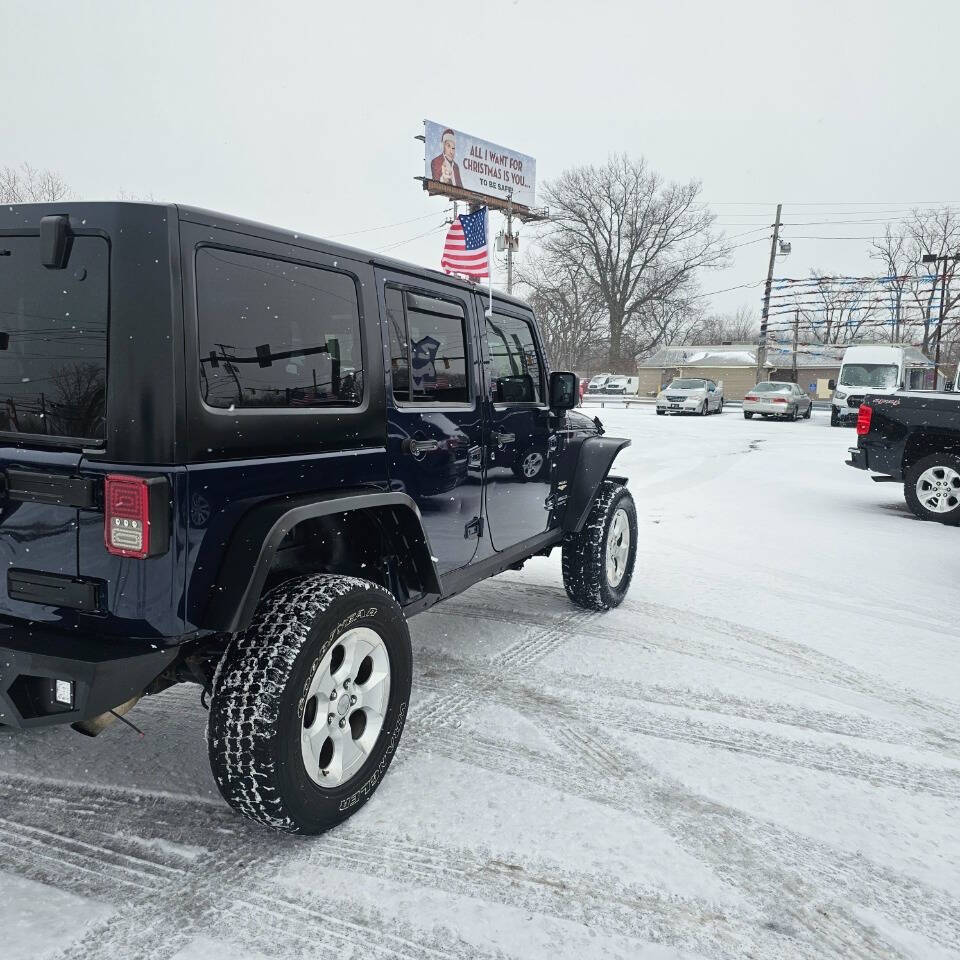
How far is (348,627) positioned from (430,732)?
3.23 feet

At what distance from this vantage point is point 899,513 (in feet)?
30.1

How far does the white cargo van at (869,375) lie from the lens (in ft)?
82.1

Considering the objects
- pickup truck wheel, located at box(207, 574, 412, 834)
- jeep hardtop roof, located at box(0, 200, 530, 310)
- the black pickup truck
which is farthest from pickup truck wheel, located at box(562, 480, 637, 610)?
the black pickup truck

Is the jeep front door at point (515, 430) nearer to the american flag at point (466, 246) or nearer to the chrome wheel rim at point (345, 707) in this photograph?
the chrome wheel rim at point (345, 707)

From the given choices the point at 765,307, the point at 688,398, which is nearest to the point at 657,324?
the point at 765,307

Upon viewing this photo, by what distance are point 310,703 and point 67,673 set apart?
0.73 m

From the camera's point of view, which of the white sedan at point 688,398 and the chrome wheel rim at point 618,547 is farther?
the white sedan at point 688,398

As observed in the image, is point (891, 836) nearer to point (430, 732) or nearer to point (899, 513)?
point (430, 732)

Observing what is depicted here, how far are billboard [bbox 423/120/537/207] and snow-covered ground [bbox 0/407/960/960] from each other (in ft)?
154

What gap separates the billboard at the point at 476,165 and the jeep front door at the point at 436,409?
155ft

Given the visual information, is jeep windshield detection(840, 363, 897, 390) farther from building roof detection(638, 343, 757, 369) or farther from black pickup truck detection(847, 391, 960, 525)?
building roof detection(638, 343, 757, 369)

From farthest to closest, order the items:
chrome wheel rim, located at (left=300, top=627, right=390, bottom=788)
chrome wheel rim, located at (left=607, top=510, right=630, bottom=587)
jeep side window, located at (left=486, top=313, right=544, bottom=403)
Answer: chrome wheel rim, located at (left=607, top=510, right=630, bottom=587), jeep side window, located at (left=486, top=313, right=544, bottom=403), chrome wheel rim, located at (left=300, top=627, right=390, bottom=788)

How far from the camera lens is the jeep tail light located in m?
2.04

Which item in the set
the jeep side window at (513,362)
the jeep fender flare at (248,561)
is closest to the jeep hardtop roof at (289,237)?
the jeep side window at (513,362)
